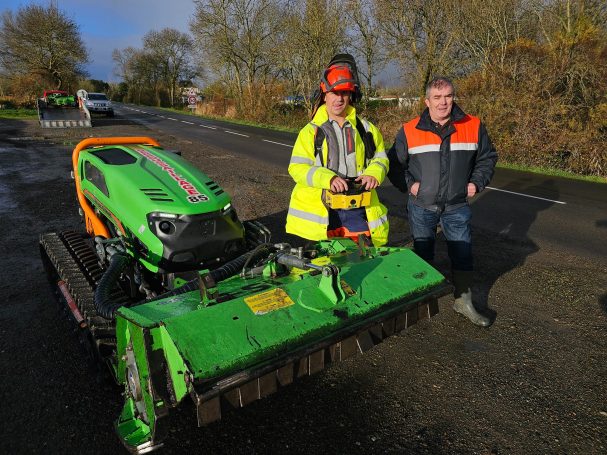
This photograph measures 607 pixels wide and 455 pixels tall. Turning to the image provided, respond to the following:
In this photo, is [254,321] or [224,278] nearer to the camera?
[254,321]

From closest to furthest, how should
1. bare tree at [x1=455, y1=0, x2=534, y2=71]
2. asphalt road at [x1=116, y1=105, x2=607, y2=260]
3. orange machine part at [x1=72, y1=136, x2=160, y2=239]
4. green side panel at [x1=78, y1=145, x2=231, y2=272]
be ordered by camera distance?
green side panel at [x1=78, y1=145, x2=231, y2=272]
orange machine part at [x1=72, y1=136, x2=160, y2=239]
asphalt road at [x1=116, y1=105, x2=607, y2=260]
bare tree at [x1=455, y1=0, x2=534, y2=71]

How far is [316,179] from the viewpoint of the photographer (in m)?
2.86

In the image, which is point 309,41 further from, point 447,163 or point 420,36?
point 447,163

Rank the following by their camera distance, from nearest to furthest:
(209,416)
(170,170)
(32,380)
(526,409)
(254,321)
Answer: (209,416) < (254,321) < (526,409) < (32,380) < (170,170)

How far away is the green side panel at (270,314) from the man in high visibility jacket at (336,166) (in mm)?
478

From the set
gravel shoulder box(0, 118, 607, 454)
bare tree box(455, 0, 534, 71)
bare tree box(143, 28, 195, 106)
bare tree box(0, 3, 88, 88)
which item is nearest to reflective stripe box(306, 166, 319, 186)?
gravel shoulder box(0, 118, 607, 454)

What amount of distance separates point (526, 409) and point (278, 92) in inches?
1055

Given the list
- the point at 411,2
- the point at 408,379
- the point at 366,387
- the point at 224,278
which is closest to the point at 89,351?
the point at 224,278

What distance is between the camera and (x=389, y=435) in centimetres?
236

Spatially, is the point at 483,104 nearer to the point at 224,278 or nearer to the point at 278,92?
the point at 224,278

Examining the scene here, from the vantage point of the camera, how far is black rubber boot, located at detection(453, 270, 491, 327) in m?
3.50

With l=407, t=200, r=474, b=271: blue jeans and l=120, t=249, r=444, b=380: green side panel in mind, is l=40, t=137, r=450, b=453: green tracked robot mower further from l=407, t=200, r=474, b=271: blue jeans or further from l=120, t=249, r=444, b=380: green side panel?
l=407, t=200, r=474, b=271: blue jeans

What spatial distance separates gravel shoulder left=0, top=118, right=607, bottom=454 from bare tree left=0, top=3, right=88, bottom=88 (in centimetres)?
3931

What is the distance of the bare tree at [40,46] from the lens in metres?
35.4
